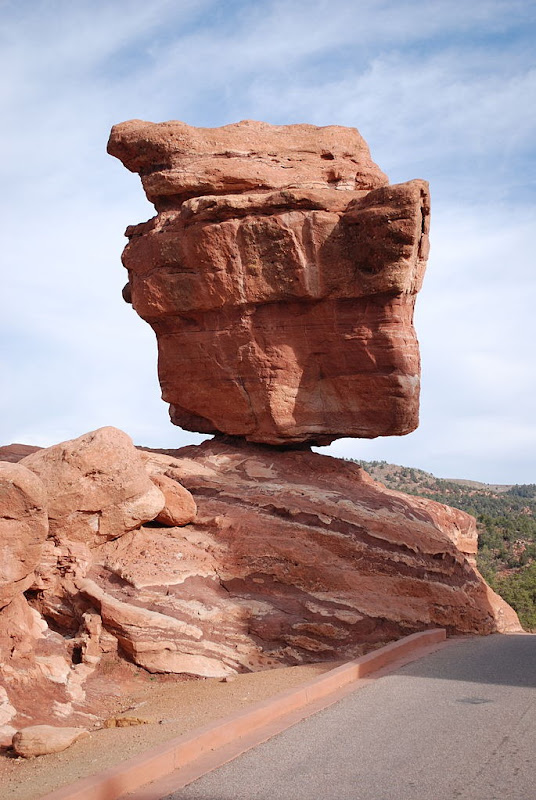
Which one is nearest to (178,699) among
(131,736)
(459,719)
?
(131,736)

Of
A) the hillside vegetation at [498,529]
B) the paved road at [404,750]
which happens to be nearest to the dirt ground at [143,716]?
the paved road at [404,750]

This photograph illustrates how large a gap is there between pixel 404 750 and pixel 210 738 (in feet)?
5.45

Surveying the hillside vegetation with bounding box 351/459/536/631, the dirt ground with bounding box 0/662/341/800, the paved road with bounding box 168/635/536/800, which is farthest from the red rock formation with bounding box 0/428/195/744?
the hillside vegetation with bounding box 351/459/536/631

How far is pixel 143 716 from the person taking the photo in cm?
890

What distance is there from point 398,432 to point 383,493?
1.21m

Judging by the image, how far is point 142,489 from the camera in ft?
41.9

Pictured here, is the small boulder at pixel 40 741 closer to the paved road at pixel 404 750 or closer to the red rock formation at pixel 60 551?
the red rock formation at pixel 60 551

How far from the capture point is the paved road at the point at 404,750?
5922mm

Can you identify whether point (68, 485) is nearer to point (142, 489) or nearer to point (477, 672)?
point (142, 489)

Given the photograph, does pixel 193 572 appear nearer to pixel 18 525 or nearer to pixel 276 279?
pixel 18 525

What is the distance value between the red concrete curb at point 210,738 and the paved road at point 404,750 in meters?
0.35

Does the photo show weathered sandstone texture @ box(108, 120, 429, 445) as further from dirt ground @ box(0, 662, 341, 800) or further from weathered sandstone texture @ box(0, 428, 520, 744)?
dirt ground @ box(0, 662, 341, 800)

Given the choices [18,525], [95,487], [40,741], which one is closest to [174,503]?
[95,487]

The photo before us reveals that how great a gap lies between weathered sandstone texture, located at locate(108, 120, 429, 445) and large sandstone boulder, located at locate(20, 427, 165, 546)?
153 inches
